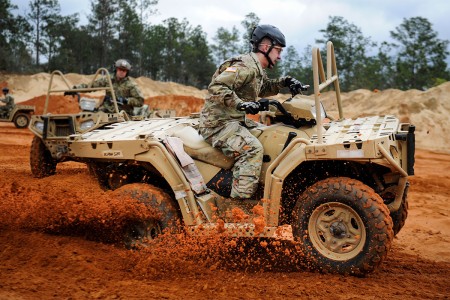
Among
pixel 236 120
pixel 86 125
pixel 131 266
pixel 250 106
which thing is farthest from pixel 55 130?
pixel 250 106

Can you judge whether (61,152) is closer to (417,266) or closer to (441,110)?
(417,266)

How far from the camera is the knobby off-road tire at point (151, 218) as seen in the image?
5629 mm

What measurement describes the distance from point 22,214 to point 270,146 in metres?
2.62

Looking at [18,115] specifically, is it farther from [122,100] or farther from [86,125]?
[86,125]

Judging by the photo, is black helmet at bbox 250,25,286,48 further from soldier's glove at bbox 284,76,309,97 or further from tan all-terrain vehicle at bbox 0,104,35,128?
tan all-terrain vehicle at bbox 0,104,35,128

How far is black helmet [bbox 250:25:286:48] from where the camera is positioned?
234 inches

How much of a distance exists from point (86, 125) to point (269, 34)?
5060 millimetres

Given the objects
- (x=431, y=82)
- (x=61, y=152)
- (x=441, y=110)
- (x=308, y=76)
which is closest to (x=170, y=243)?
(x=61, y=152)

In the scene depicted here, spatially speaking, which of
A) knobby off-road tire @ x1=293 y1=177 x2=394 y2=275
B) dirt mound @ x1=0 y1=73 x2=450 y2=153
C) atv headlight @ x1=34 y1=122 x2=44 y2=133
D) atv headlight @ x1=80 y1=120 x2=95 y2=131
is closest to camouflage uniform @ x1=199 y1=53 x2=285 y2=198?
knobby off-road tire @ x1=293 y1=177 x2=394 y2=275

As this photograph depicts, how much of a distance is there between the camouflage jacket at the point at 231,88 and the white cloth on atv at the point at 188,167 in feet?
1.32

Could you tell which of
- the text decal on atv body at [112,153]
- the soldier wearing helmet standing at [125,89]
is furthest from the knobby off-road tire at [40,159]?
the text decal on atv body at [112,153]

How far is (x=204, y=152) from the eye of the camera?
19.5ft

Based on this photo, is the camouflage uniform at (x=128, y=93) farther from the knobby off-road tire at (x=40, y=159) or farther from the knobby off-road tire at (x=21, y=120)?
the knobby off-road tire at (x=21, y=120)

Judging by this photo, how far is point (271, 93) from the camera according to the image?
6.82m
